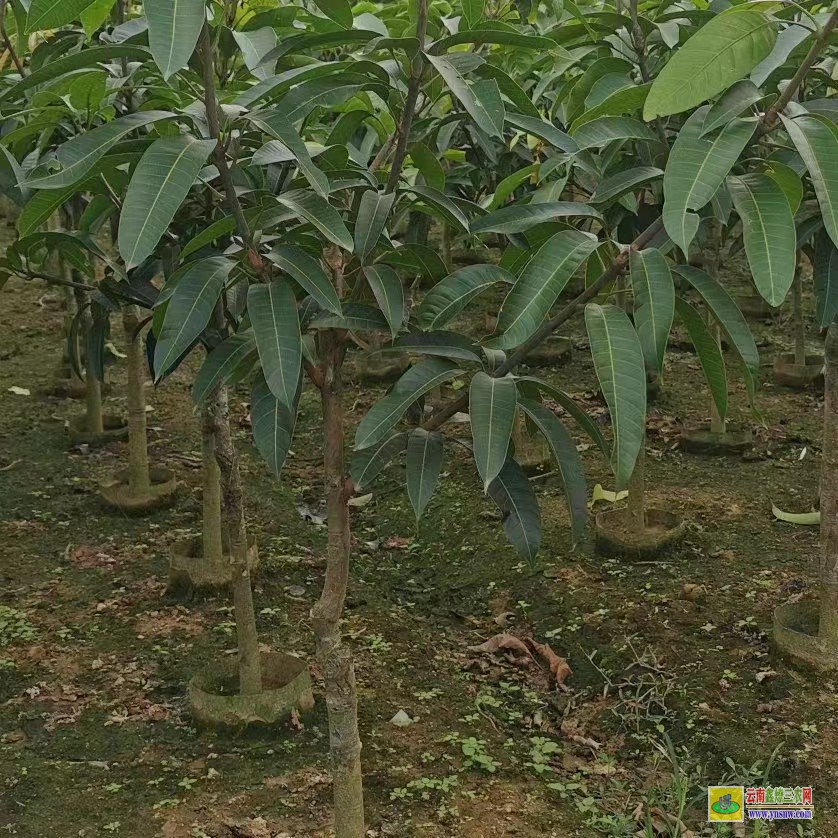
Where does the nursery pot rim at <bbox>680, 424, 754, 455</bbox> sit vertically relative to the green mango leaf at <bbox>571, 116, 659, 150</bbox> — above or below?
below

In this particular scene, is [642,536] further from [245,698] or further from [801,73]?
[801,73]

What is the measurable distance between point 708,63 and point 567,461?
0.59 m

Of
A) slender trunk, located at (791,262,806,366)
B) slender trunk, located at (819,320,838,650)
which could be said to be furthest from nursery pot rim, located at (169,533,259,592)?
slender trunk, located at (791,262,806,366)

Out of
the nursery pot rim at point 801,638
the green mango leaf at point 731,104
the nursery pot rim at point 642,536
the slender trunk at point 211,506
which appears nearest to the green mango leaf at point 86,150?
the green mango leaf at point 731,104

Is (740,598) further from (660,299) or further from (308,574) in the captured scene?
(660,299)

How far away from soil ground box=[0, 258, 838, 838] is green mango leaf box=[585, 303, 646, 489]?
0.42 metres

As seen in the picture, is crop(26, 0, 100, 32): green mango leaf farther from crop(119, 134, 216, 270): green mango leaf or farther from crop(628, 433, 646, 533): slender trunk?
crop(628, 433, 646, 533): slender trunk

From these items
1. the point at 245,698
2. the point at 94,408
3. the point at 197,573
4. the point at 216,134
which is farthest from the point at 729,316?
the point at 94,408

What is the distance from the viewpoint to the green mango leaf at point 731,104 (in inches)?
52.9

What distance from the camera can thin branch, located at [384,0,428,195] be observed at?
1.45m

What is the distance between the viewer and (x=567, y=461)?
5.07 ft

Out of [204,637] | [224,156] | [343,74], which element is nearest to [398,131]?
[343,74]

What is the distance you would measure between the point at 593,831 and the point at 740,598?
3.63 feet

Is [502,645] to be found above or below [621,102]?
below
